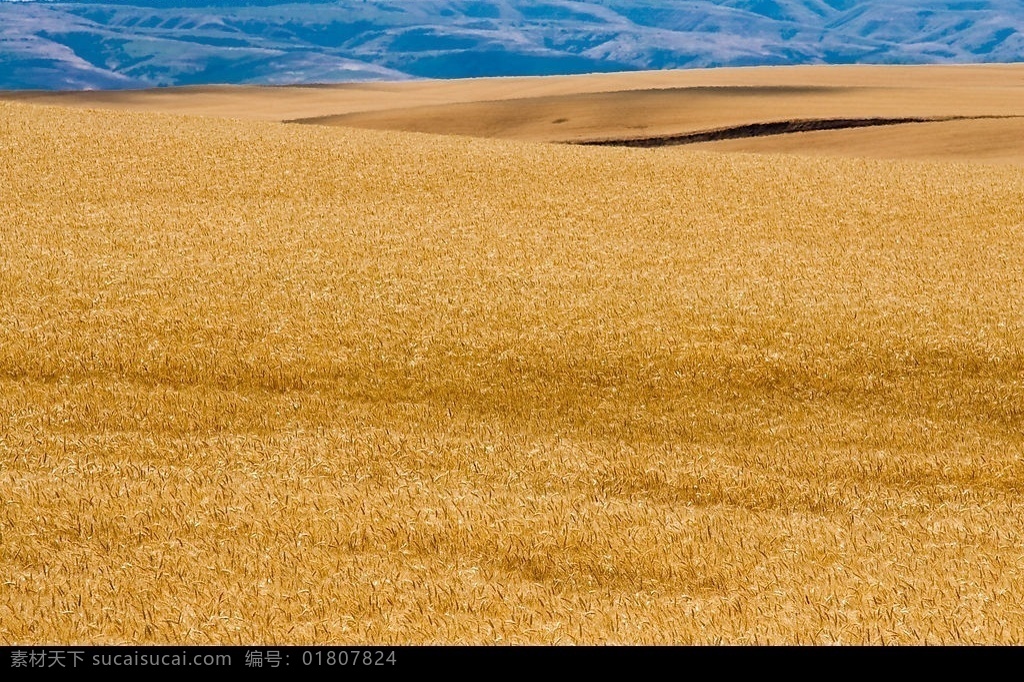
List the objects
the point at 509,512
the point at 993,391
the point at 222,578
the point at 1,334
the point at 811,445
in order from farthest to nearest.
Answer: the point at 1,334 → the point at 993,391 → the point at 811,445 → the point at 509,512 → the point at 222,578

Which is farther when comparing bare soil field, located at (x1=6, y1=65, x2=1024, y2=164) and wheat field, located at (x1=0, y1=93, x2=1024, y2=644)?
bare soil field, located at (x1=6, y1=65, x2=1024, y2=164)

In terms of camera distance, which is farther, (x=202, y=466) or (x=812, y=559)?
(x=202, y=466)

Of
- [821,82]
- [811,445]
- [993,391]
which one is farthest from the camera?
[821,82]

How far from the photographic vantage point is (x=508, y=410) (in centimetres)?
1185

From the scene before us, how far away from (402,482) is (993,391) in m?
7.04

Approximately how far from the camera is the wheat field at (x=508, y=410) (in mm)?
6605

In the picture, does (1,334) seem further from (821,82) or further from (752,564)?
(821,82)

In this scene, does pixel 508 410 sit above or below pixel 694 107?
Answer: below

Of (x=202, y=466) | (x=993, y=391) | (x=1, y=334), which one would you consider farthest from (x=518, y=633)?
(x=1, y=334)

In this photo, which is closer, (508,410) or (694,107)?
(508,410)

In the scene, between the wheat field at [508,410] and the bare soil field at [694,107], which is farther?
the bare soil field at [694,107]

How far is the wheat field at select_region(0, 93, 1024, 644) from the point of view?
6605 millimetres

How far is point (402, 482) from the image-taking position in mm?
9195

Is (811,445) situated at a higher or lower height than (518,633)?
lower
